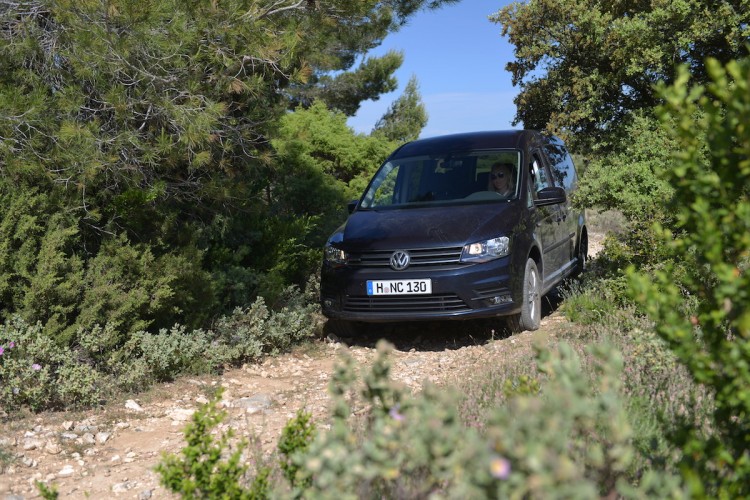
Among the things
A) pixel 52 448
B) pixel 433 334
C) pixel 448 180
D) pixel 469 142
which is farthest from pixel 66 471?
pixel 469 142

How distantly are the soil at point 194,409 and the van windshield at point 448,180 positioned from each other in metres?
1.37

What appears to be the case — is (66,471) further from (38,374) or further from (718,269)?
(718,269)

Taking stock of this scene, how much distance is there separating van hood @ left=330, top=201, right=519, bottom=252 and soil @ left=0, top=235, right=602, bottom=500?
3.44 ft

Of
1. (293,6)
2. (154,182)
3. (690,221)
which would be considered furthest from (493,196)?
(690,221)

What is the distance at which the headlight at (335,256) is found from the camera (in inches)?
276

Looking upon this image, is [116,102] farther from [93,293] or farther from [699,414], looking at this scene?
[699,414]

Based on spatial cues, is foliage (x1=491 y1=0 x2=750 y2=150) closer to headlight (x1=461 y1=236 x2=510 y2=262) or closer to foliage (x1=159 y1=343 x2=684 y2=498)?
headlight (x1=461 y1=236 x2=510 y2=262)

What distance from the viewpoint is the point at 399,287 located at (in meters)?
6.63

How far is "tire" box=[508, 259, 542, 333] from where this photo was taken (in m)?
7.00

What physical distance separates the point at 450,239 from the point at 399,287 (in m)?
0.62

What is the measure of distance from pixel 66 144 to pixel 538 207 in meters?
4.45

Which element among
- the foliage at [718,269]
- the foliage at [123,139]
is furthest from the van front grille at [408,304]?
the foliage at [718,269]

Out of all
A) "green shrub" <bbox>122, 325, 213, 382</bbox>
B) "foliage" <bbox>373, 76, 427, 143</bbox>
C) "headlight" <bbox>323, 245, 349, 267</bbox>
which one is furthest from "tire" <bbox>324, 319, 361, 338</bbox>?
"foliage" <bbox>373, 76, 427, 143</bbox>

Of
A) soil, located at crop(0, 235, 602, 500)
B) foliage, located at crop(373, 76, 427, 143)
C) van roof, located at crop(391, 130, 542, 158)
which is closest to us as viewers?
soil, located at crop(0, 235, 602, 500)
